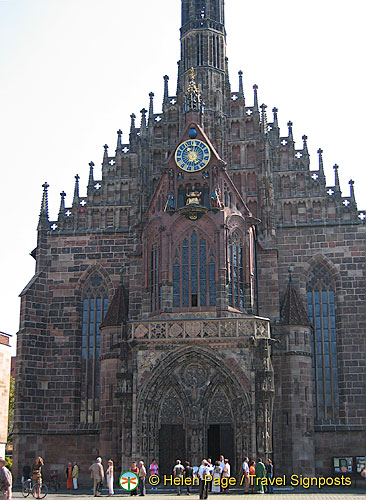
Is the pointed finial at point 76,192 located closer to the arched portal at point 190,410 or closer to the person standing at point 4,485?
the arched portal at point 190,410

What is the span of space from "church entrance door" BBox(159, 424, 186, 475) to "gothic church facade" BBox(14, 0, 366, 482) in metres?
0.07

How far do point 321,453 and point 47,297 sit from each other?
17292 millimetres

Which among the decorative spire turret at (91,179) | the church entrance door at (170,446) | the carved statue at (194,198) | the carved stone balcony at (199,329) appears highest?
the decorative spire turret at (91,179)

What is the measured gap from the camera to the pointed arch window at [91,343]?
4381cm

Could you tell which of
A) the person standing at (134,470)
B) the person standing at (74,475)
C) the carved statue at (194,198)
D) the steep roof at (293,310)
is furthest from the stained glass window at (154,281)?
the person standing at (134,470)

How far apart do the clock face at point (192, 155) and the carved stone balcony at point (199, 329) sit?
869 cm

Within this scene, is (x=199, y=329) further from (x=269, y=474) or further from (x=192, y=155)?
(x=192, y=155)

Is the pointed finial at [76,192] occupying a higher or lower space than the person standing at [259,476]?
higher

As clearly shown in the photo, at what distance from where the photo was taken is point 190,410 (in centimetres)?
3809

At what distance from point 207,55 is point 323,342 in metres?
18.7

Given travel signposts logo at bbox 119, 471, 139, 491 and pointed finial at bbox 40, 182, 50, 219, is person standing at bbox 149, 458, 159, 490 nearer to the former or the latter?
travel signposts logo at bbox 119, 471, 139, 491

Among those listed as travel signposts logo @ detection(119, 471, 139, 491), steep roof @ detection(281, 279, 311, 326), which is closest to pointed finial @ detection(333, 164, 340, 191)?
steep roof @ detection(281, 279, 311, 326)

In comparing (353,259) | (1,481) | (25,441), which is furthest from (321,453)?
(1,481)

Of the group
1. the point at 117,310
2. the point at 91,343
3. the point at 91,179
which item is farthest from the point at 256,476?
the point at 91,179
